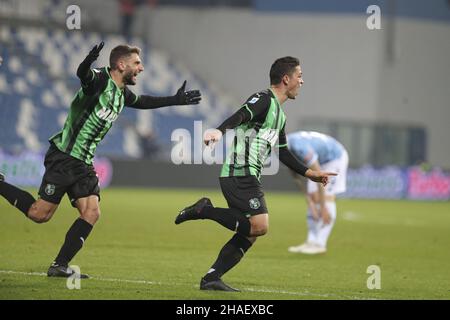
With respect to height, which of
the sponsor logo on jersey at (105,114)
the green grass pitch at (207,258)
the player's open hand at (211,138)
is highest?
the sponsor logo on jersey at (105,114)

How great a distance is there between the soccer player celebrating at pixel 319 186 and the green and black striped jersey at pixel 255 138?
546 centimetres

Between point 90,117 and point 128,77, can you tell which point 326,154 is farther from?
point 90,117

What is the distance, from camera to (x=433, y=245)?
18.7 m

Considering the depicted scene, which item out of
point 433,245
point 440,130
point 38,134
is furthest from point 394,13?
point 433,245

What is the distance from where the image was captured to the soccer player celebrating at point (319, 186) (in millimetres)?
16141

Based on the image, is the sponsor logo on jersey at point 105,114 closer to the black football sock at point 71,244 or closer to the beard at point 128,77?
the beard at point 128,77

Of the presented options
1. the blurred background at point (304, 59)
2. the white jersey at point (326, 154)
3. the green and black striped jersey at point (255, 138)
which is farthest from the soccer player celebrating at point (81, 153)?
the blurred background at point (304, 59)

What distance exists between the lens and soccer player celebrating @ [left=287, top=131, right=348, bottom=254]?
16141 mm

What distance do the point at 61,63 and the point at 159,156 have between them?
16.7 feet

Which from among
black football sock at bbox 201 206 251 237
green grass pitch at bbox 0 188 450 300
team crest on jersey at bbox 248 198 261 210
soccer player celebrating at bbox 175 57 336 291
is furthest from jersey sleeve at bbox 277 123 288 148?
green grass pitch at bbox 0 188 450 300

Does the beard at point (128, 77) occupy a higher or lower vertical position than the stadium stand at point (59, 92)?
higher

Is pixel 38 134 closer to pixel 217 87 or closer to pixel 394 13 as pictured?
Answer: pixel 217 87

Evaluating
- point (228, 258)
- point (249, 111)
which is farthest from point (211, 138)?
point (228, 258)
